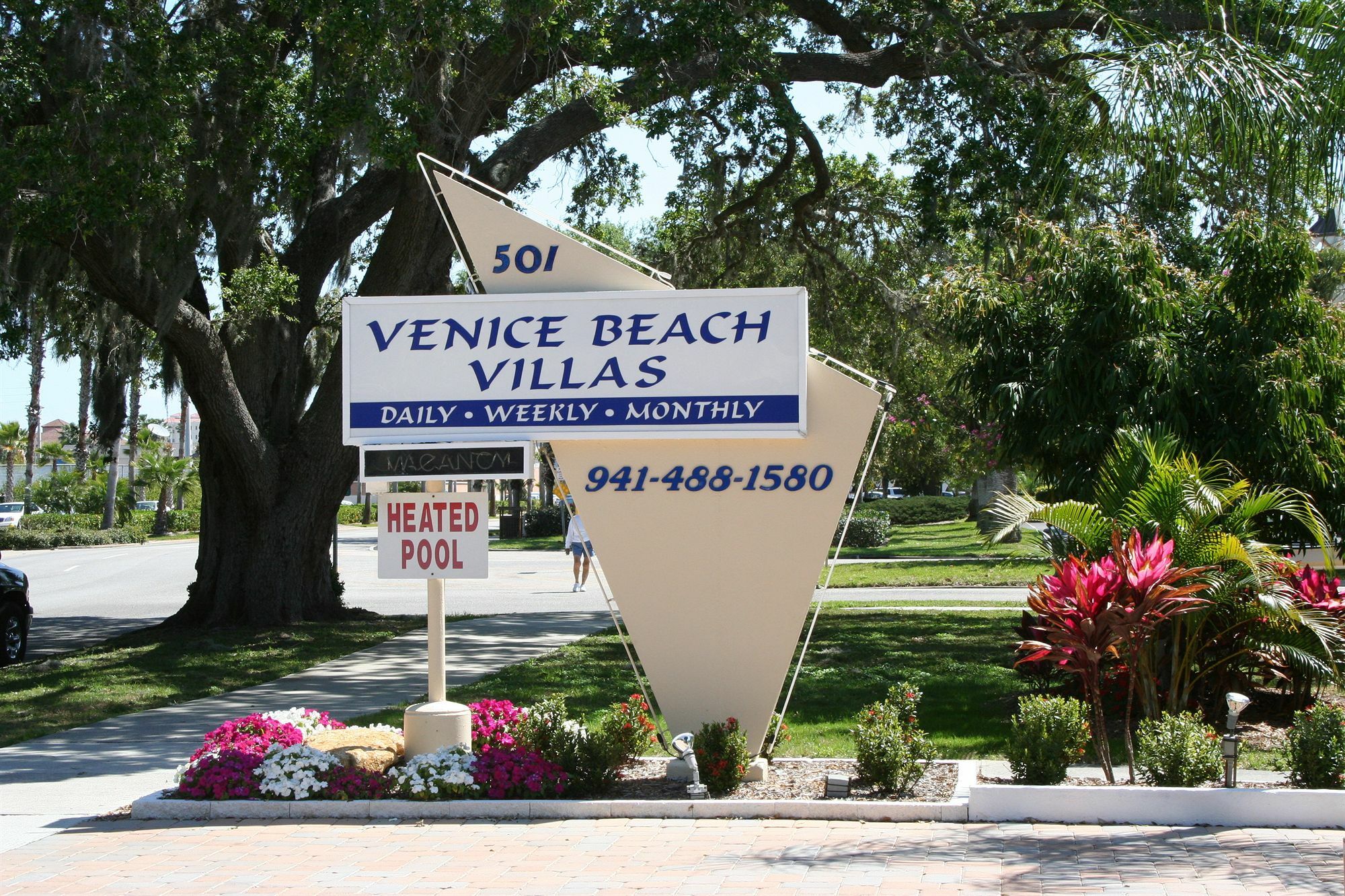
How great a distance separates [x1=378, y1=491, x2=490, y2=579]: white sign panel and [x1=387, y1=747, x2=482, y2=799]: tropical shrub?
1.15 meters

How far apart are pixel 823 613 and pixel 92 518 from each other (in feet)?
156

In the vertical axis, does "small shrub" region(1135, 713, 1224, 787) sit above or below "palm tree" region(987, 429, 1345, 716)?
below

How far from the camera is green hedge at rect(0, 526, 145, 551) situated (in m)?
46.3

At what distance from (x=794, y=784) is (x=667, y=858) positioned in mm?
1707

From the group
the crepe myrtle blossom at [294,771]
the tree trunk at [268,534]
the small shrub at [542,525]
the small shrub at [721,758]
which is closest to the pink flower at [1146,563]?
the small shrub at [721,758]

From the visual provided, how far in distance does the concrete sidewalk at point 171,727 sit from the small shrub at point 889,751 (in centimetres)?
455

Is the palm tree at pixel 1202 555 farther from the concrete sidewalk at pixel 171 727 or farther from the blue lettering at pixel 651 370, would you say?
the concrete sidewalk at pixel 171 727

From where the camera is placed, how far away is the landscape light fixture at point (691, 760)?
Answer: 7.62 meters

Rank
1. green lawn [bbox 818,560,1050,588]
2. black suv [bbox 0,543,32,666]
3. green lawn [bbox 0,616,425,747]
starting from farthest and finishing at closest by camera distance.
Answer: green lawn [bbox 818,560,1050,588], black suv [bbox 0,543,32,666], green lawn [bbox 0,616,425,747]

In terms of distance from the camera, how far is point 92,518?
57938 mm

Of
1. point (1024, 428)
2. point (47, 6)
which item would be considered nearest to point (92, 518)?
point (47, 6)

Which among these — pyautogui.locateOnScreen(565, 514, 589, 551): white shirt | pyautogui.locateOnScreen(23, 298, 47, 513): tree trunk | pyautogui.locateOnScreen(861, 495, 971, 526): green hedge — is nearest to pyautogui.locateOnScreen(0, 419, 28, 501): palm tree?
pyautogui.locateOnScreen(23, 298, 47, 513): tree trunk

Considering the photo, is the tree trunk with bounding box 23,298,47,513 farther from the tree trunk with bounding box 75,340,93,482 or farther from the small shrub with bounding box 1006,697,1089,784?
the small shrub with bounding box 1006,697,1089,784

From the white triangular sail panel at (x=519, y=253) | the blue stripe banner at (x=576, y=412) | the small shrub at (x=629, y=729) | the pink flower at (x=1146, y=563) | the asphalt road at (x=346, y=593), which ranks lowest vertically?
the asphalt road at (x=346, y=593)
